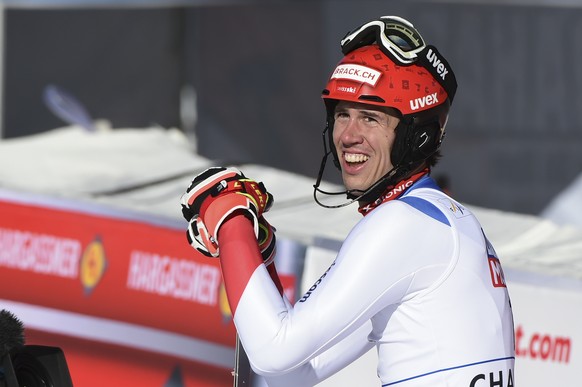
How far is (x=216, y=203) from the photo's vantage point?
8.76 feet

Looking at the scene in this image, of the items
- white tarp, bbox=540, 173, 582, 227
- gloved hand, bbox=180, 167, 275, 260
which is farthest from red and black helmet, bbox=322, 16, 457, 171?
white tarp, bbox=540, 173, 582, 227

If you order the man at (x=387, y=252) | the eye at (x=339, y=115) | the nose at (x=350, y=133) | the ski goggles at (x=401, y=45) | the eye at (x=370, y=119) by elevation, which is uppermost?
the ski goggles at (x=401, y=45)

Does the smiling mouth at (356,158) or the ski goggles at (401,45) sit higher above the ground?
the ski goggles at (401,45)

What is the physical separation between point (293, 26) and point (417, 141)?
6.67 m

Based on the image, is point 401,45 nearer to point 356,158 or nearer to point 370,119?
point 370,119

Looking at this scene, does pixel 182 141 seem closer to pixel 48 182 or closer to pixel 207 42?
pixel 207 42

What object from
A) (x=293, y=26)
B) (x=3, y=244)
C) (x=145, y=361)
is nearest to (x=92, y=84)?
(x=293, y=26)

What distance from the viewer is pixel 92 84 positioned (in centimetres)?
958

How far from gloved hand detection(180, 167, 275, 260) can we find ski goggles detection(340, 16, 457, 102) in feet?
1.50

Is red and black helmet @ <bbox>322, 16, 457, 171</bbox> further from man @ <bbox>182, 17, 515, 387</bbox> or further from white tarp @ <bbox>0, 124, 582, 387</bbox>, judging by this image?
white tarp @ <bbox>0, 124, 582, 387</bbox>

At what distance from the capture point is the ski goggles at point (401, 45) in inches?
111

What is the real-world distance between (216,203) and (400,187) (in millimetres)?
469

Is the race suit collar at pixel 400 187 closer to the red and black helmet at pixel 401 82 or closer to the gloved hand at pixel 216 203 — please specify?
the red and black helmet at pixel 401 82

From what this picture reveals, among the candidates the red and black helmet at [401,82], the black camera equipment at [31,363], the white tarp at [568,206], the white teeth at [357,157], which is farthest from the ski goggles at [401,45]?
the white tarp at [568,206]
